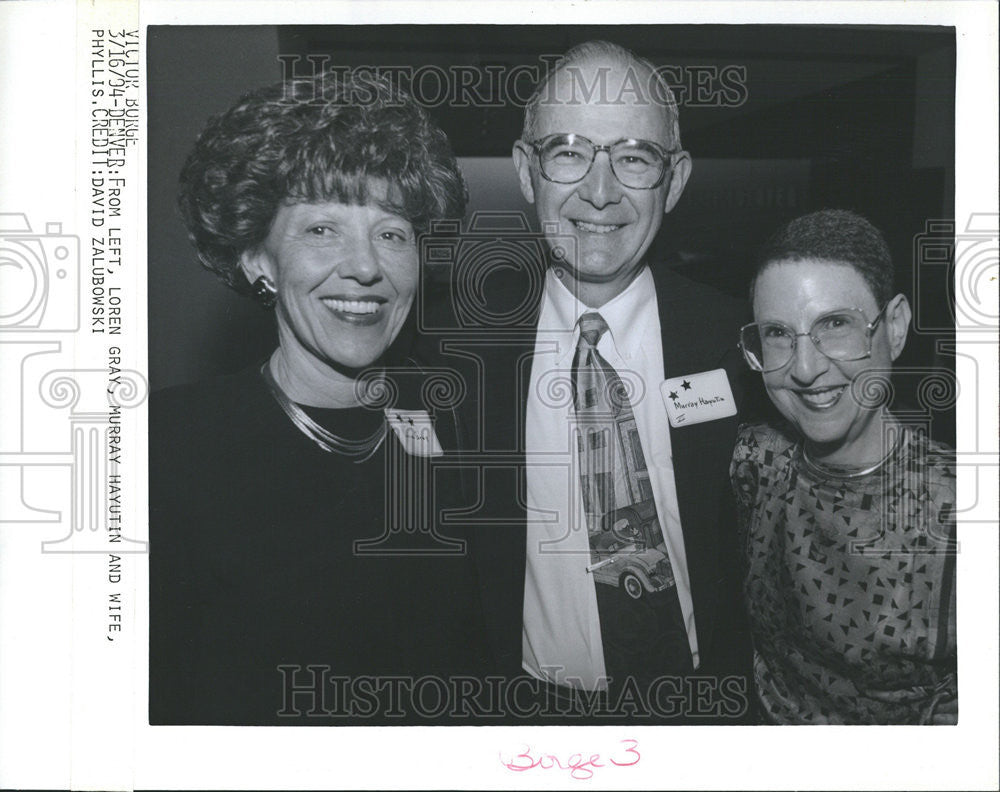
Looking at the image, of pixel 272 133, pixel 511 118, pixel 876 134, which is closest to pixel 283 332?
pixel 272 133

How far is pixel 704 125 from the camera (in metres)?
1.85

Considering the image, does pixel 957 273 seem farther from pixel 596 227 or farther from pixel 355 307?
pixel 355 307

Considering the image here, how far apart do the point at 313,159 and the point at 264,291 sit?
0.86 ft

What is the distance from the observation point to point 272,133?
182 cm

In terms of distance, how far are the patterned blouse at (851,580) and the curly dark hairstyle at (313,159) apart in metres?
0.78

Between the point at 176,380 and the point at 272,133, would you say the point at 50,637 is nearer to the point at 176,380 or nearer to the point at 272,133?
the point at 176,380

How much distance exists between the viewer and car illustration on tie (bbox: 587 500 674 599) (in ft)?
6.09

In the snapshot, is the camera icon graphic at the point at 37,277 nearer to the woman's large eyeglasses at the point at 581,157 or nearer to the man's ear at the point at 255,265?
the man's ear at the point at 255,265

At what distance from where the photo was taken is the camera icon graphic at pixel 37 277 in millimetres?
1857

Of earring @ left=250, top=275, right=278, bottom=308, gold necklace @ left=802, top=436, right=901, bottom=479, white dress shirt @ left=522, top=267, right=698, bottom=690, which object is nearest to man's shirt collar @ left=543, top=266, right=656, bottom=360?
white dress shirt @ left=522, top=267, right=698, bottom=690

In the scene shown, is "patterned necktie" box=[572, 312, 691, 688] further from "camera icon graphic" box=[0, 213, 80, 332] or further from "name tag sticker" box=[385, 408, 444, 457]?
"camera icon graphic" box=[0, 213, 80, 332]

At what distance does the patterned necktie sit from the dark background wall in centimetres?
26

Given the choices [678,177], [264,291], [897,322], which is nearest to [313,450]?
[264,291]

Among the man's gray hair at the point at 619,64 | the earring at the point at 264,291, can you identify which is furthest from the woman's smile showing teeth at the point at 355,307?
the man's gray hair at the point at 619,64
